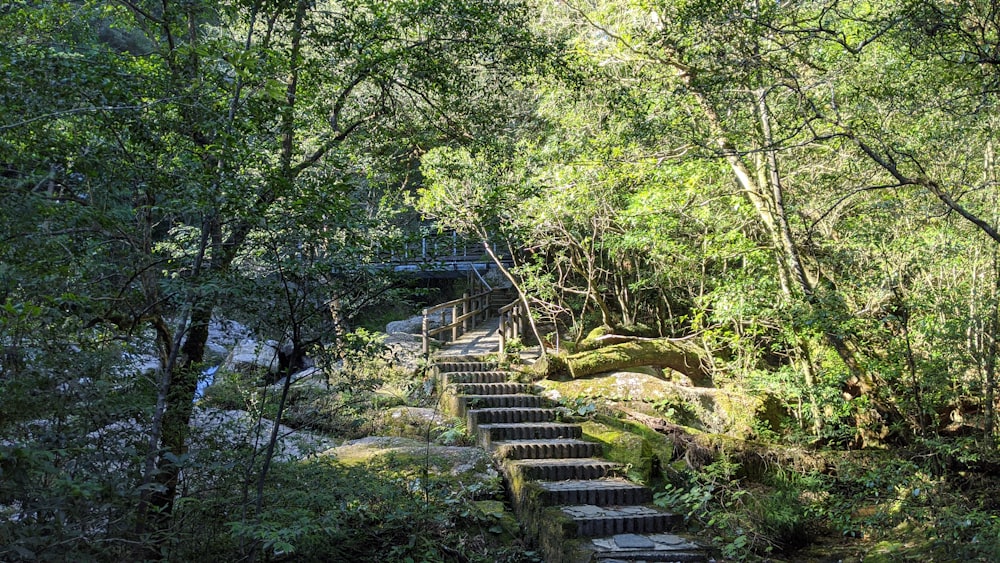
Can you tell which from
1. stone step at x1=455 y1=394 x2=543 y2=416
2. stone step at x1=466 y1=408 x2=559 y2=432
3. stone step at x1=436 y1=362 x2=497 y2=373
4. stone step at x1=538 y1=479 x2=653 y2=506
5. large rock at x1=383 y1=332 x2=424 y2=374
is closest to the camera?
stone step at x1=538 y1=479 x2=653 y2=506

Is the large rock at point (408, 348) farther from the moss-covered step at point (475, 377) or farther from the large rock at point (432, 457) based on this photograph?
the large rock at point (432, 457)

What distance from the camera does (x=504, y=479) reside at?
24.7 ft

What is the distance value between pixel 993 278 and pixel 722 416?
3707 mm

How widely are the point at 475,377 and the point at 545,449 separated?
2.57m

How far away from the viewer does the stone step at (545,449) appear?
7.83 metres

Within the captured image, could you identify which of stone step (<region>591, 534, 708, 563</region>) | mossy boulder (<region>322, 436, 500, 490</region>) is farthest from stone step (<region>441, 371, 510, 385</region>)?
stone step (<region>591, 534, 708, 563</region>)

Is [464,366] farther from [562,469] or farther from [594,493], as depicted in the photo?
[594,493]

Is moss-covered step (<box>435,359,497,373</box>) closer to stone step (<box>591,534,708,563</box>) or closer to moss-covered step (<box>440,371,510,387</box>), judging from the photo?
moss-covered step (<box>440,371,510,387</box>)

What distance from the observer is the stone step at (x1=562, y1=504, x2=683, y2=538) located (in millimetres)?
6105

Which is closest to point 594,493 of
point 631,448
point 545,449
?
point 631,448

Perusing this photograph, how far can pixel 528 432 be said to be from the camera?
336 inches

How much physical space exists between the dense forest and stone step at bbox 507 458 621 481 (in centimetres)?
81

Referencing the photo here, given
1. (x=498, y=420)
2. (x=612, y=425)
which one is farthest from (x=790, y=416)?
(x=498, y=420)

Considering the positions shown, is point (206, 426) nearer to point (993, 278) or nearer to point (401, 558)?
point (401, 558)
